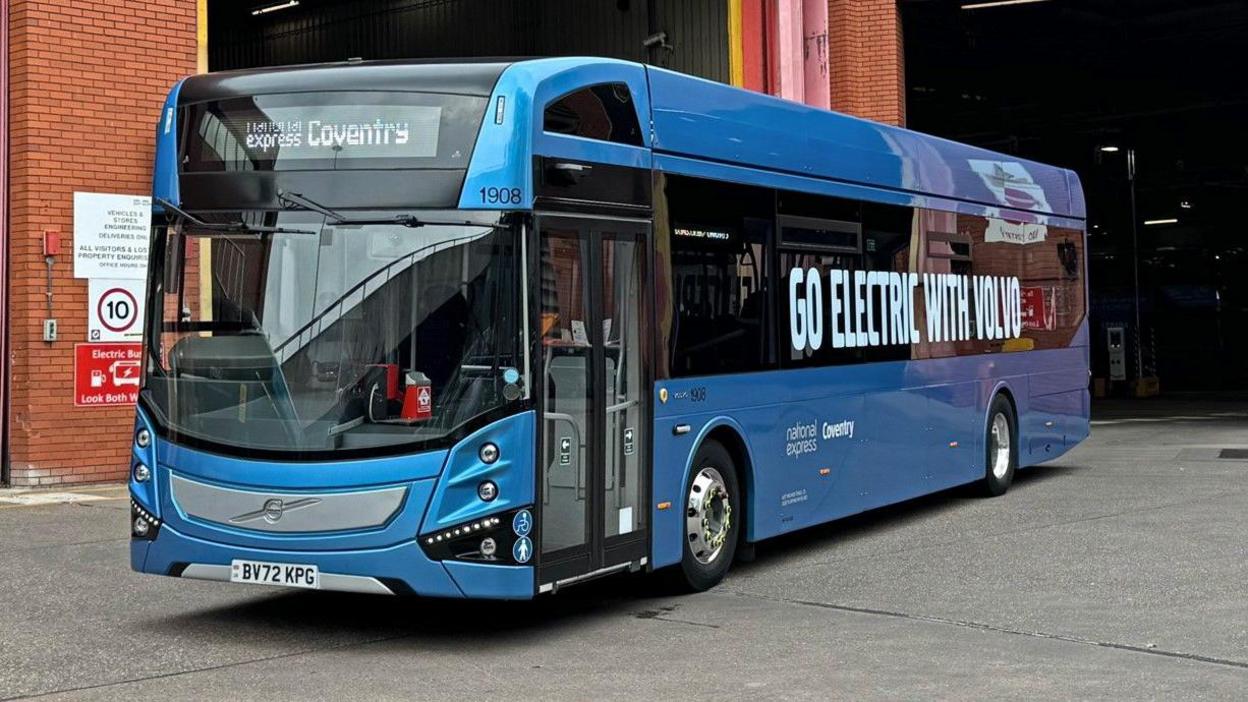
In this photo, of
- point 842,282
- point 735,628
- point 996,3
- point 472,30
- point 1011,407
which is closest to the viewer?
point 735,628

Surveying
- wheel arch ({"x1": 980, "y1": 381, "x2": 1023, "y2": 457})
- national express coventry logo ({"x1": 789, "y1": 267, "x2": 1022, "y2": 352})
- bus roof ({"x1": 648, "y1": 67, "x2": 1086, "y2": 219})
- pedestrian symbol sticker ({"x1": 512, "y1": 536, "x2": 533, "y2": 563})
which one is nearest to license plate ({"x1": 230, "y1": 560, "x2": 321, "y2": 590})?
pedestrian symbol sticker ({"x1": 512, "y1": 536, "x2": 533, "y2": 563})

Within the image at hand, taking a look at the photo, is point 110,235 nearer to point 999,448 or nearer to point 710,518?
point 710,518

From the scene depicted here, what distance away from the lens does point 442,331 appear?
26.1ft

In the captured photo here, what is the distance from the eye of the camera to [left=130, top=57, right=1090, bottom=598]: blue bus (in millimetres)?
7891

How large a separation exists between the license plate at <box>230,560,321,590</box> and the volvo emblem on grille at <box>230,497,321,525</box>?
21cm

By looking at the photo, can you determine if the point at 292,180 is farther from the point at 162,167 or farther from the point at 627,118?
the point at 627,118

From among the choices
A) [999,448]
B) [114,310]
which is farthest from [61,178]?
[999,448]

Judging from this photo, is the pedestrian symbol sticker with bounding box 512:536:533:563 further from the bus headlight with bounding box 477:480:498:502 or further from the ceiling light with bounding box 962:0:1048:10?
the ceiling light with bounding box 962:0:1048:10

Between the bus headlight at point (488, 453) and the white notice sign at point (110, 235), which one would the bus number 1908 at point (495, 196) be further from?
the white notice sign at point (110, 235)

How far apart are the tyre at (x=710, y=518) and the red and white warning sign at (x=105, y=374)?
7501mm

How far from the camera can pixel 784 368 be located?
10750mm

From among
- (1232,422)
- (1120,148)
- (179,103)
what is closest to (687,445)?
(179,103)

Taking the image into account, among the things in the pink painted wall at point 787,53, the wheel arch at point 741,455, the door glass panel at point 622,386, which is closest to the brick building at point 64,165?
the wheel arch at point 741,455

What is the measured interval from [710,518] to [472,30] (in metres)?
21.3
